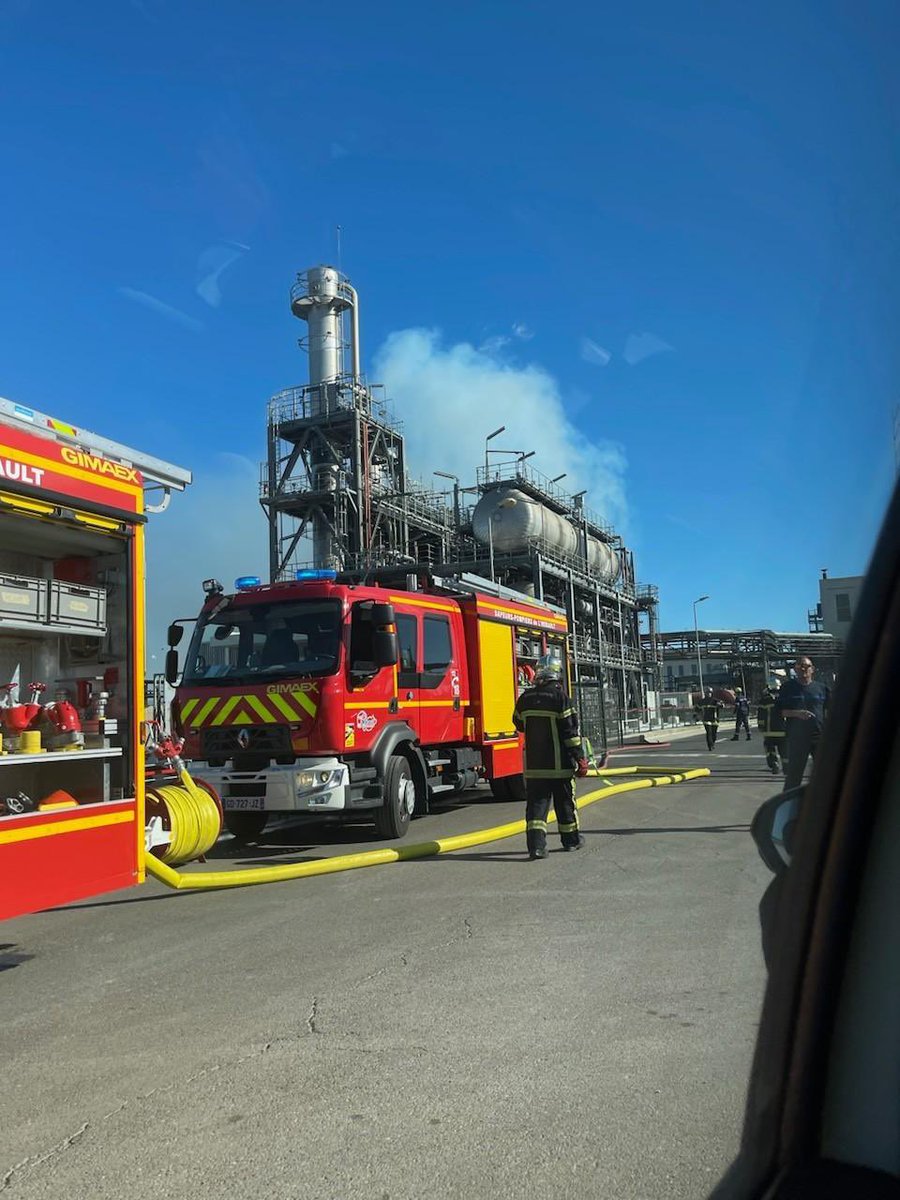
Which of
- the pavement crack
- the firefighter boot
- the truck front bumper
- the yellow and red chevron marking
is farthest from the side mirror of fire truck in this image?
the pavement crack

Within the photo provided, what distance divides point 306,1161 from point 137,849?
2.93m

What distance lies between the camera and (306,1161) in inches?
123

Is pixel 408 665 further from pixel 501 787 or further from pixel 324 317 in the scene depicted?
pixel 324 317

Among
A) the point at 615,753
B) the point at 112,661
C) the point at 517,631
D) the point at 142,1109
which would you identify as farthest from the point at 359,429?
the point at 142,1109

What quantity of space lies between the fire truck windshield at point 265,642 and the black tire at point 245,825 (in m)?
1.53

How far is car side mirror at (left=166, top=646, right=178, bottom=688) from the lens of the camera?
10.4 meters

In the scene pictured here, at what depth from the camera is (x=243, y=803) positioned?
9242 millimetres

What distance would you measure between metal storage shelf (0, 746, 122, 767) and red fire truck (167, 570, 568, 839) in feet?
11.7

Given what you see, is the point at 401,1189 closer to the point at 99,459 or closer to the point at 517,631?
the point at 99,459

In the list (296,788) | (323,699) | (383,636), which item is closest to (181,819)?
(296,788)

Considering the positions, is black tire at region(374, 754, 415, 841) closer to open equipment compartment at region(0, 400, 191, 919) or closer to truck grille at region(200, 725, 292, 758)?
truck grille at region(200, 725, 292, 758)

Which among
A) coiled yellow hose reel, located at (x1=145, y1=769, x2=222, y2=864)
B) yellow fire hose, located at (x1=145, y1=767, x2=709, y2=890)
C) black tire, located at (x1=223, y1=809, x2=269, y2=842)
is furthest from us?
black tire, located at (x1=223, y1=809, x2=269, y2=842)

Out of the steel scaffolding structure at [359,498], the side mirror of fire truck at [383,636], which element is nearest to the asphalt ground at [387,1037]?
the side mirror of fire truck at [383,636]

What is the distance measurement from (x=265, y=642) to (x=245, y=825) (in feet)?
6.85
